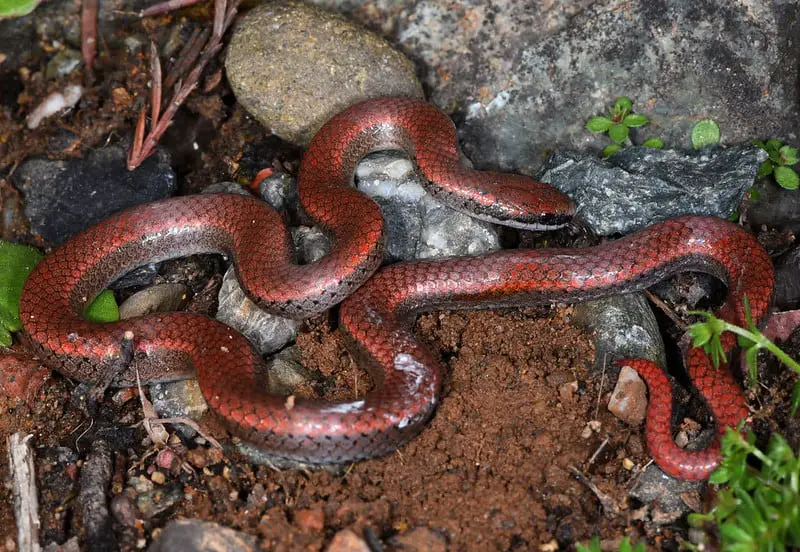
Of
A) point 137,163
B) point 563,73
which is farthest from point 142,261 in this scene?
point 563,73

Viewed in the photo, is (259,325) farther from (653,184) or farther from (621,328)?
(653,184)

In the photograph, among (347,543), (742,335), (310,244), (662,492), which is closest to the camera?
(347,543)

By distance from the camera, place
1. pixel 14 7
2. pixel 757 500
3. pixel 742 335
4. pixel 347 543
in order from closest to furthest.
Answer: pixel 757 500, pixel 347 543, pixel 742 335, pixel 14 7

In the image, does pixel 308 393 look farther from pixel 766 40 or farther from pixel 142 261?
pixel 766 40

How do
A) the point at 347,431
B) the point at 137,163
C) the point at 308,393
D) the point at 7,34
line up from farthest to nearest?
the point at 7,34
the point at 137,163
the point at 308,393
the point at 347,431

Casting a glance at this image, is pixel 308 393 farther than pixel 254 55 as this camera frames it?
No

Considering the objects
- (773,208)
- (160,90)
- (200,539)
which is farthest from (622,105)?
(200,539)
